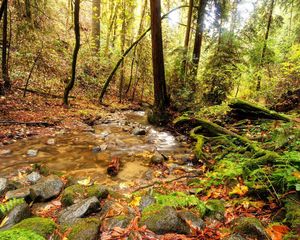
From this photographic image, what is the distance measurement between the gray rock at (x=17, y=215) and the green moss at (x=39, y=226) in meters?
0.26

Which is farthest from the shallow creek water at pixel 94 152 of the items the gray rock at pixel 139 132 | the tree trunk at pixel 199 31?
the tree trunk at pixel 199 31

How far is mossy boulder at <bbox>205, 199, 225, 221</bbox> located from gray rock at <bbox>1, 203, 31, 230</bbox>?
2189 millimetres

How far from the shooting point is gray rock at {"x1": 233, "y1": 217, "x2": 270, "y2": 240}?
2.46 m

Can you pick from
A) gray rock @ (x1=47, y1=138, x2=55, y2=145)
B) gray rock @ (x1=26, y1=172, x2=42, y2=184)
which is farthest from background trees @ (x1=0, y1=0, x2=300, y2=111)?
gray rock @ (x1=26, y1=172, x2=42, y2=184)

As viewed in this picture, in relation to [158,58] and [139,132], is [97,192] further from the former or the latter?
[158,58]

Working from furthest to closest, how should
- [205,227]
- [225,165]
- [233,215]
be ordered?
[225,165], [233,215], [205,227]

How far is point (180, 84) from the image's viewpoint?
1166 cm

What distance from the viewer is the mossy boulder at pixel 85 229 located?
251 cm

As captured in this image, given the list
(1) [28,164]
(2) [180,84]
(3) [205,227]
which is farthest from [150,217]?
(2) [180,84]

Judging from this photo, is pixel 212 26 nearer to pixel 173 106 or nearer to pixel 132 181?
pixel 173 106

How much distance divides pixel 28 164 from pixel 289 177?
4613 mm

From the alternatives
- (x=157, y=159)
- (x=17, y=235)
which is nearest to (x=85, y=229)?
(x=17, y=235)

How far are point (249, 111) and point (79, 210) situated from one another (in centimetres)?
527

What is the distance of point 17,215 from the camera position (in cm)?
293
